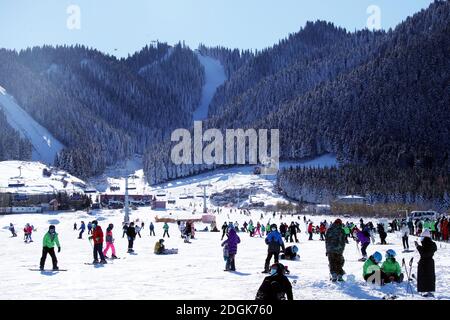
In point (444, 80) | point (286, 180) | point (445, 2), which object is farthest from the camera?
point (445, 2)

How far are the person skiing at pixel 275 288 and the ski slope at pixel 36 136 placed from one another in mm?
177316

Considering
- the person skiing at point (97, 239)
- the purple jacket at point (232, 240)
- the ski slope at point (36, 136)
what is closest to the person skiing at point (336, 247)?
the purple jacket at point (232, 240)

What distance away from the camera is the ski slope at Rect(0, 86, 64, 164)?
181m

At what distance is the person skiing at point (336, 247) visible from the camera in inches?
505

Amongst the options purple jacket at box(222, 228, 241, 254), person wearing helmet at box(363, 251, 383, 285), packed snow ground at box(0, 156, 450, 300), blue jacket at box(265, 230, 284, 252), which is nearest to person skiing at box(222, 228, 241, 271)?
purple jacket at box(222, 228, 241, 254)

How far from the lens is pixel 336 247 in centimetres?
1283

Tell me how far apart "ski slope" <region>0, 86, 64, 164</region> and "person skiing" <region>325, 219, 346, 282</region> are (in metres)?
174

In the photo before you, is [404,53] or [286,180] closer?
[286,180]

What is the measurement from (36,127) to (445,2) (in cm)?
14305

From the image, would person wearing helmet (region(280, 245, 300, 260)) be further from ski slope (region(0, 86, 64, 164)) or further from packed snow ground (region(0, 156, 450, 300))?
ski slope (region(0, 86, 64, 164))
